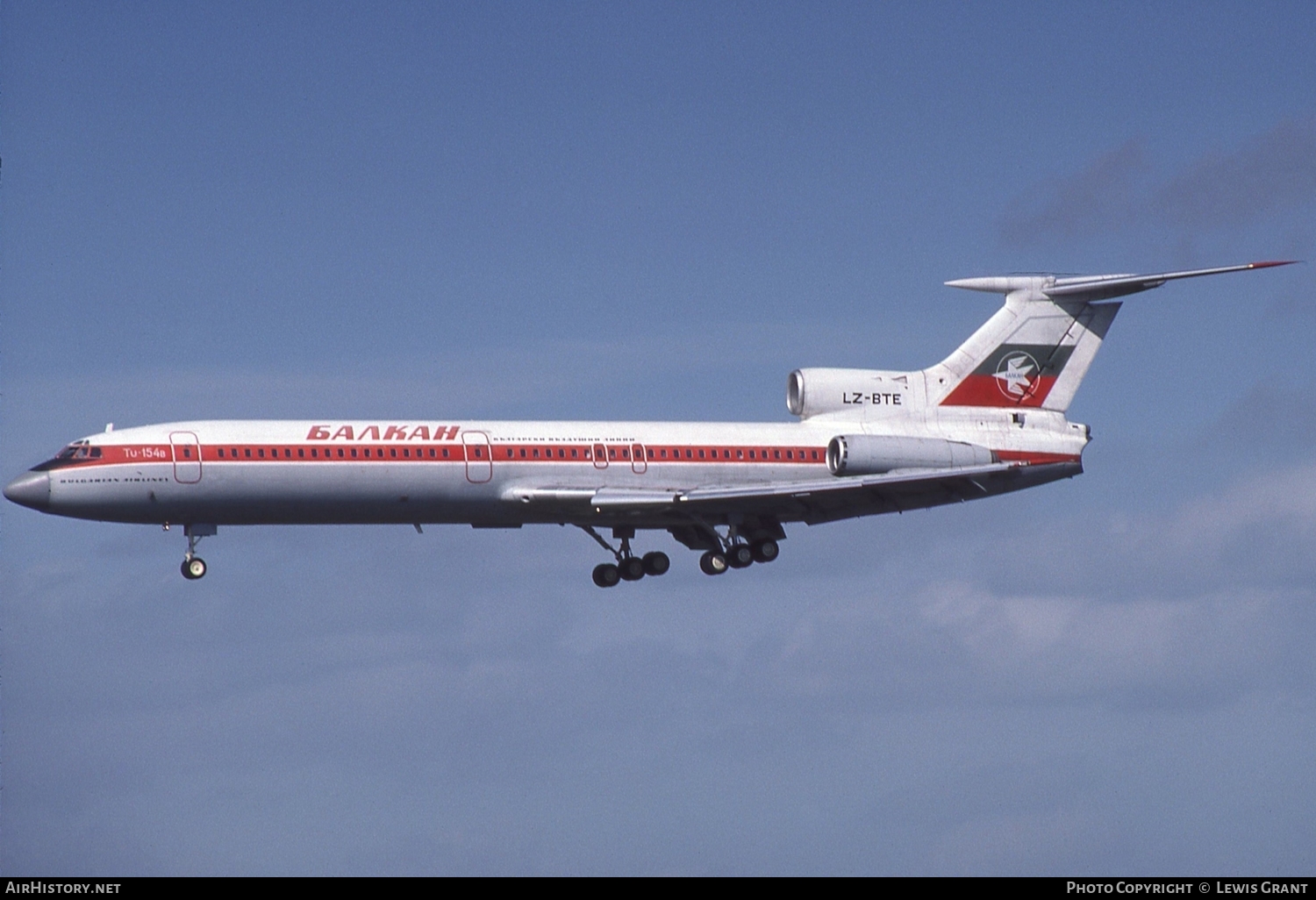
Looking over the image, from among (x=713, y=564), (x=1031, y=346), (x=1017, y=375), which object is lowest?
(x=713, y=564)

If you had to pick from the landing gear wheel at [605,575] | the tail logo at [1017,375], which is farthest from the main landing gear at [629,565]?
the tail logo at [1017,375]

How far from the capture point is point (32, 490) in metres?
61.0

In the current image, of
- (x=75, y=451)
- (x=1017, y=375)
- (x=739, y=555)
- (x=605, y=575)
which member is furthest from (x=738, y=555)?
(x=75, y=451)

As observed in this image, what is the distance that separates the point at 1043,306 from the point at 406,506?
2430cm

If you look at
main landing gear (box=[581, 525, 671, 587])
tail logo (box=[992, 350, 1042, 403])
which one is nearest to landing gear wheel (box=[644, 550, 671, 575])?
main landing gear (box=[581, 525, 671, 587])

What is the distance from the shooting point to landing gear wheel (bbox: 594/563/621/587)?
69812mm

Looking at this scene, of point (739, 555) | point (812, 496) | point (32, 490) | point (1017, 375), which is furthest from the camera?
point (1017, 375)

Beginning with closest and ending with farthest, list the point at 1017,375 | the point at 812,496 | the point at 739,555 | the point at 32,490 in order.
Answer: the point at 32,490, the point at 812,496, the point at 739,555, the point at 1017,375

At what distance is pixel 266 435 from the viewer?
61.5 m

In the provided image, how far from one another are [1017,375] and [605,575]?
16.3 metres

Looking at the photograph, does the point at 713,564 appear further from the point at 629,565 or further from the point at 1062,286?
the point at 1062,286

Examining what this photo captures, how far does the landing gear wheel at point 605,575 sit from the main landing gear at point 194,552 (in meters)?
14.2

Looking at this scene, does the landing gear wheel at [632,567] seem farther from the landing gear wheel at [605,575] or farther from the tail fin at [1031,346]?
the tail fin at [1031,346]
